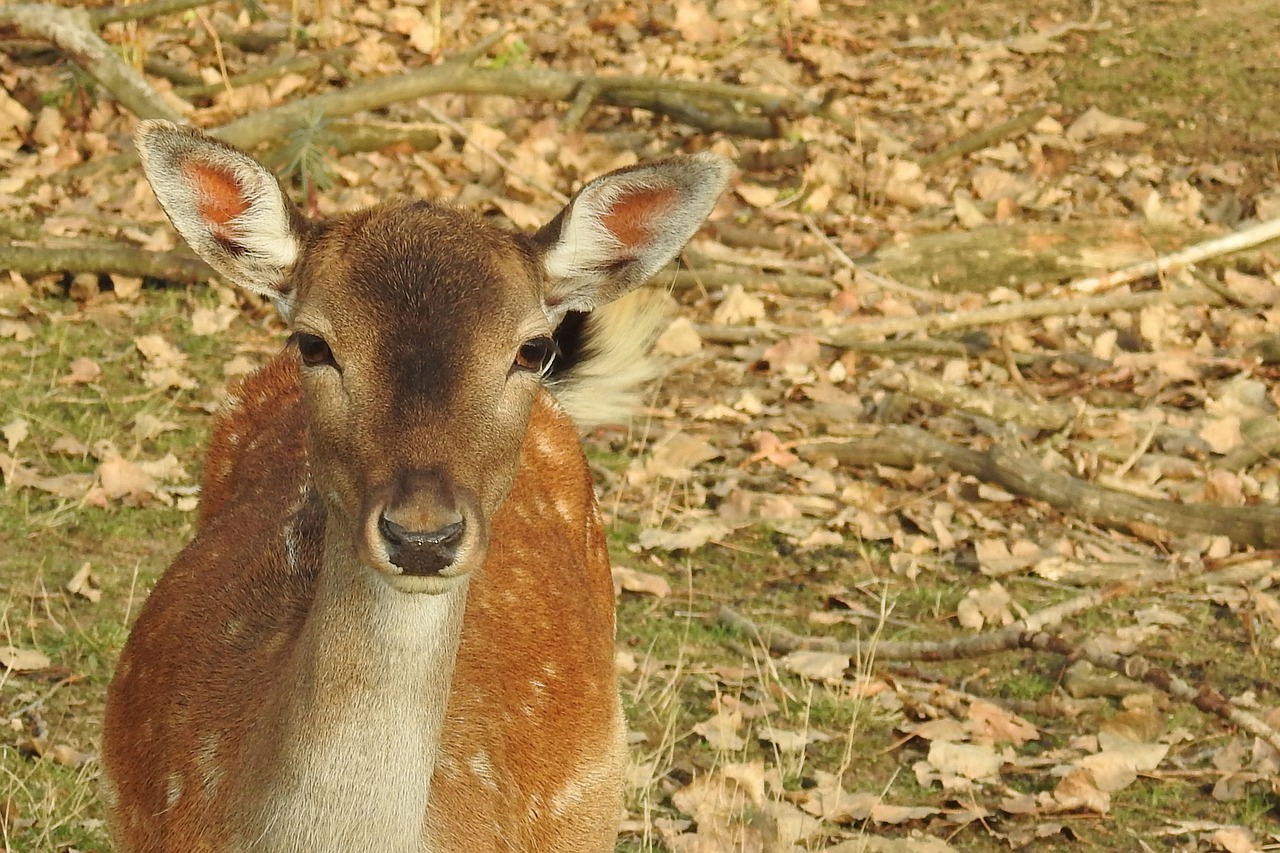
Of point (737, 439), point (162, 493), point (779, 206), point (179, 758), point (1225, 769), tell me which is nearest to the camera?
point (179, 758)

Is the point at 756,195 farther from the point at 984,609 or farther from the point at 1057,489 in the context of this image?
the point at 984,609

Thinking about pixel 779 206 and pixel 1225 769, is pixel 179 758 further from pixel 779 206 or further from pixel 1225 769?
pixel 779 206

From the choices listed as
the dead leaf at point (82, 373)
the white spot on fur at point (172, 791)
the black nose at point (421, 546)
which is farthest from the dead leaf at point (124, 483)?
the black nose at point (421, 546)

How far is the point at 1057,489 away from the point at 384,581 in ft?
13.7

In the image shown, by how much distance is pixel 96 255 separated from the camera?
7.81m

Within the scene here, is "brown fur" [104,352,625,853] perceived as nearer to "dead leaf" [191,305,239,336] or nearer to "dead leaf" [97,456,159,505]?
"dead leaf" [97,456,159,505]

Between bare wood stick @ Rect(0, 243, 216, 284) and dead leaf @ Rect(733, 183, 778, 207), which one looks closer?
bare wood stick @ Rect(0, 243, 216, 284)

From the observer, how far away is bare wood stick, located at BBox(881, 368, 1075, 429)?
296 inches

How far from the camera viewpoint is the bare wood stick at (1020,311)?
830cm

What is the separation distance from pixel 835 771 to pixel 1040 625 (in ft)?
Answer: 3.65

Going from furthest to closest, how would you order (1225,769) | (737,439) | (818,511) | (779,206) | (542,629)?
(779,206) → (737,439) → (818,511) → (1225,769) → (542,629)

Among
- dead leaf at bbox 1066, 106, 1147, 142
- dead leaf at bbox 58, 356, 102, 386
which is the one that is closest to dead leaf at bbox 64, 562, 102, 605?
dead leaf at bbox 58, 356, 102, 386

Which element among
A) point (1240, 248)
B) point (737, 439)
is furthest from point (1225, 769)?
point (1240, 248)

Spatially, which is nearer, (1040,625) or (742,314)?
(1040,625)
